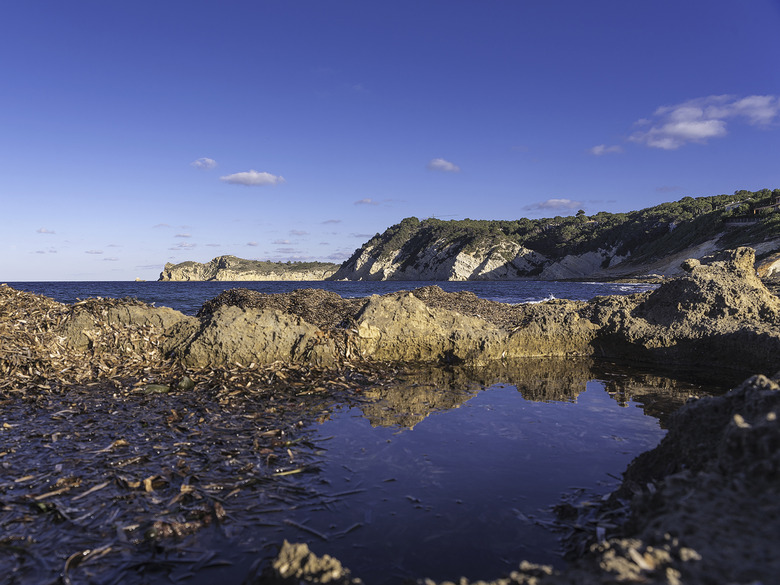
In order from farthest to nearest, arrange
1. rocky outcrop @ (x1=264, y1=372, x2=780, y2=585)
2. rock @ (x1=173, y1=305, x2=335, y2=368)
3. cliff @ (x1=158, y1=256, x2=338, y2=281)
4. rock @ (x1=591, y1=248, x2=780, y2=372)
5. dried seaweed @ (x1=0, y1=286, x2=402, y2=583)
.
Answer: cliff @ (x1=158, y1=256, x2=338, y2=281)
rock @ (x1=591, y1=248, x2=780, y2=372)
rock @ (x1=173, y1=305, x2=335, y2=368)
dried seaweed @ (x1=0, y1=286, x2=402, y2=583)
rocky outcrop @ (x1=264, y1=372, x2=780, y2=585)

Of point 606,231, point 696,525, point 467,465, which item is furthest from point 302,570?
point 606,231

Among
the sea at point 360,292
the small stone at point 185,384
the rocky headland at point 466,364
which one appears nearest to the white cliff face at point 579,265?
the sea at point 360,292

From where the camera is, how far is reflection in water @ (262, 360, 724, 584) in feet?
10.8

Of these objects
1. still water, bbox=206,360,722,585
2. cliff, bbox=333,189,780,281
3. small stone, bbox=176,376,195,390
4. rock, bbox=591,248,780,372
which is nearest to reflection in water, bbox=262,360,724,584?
still water, bbox=206,360,722,585

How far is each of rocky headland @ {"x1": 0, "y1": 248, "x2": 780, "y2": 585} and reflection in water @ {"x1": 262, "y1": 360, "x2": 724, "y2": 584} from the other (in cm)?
37

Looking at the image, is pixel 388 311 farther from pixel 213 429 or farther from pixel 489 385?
pixel 213 429

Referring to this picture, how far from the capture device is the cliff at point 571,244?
72.2 m

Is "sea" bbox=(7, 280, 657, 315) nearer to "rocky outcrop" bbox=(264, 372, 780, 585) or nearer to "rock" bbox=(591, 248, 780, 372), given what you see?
"rocky outcrop" bbox=(264, 372, 780, 585)

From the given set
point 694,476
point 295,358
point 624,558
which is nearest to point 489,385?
point 295,358

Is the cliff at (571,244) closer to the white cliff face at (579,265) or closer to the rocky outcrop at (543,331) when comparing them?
the white cliff face at (579,265)

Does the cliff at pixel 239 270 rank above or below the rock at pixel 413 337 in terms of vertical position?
above

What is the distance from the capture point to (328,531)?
3.53m

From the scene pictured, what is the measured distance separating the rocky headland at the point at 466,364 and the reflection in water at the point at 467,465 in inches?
14.5

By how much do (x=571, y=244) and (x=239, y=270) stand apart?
372 feet
